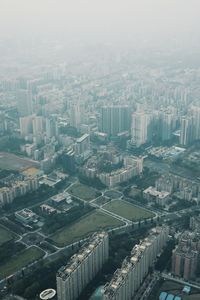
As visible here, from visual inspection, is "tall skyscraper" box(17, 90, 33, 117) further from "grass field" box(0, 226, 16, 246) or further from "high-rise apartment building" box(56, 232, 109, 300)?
"high-rise apartment building" box(56, 232, 109, 300)

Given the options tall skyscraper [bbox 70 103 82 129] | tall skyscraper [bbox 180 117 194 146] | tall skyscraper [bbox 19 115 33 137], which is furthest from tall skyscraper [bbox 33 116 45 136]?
tall skyscraper [bbox 180 117 194 146]

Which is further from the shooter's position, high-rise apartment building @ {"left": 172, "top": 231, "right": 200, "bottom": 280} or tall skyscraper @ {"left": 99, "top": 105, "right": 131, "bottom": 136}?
tall skyscraper @ {"left": 99, "top": 105, "right": 131, "bottom": 136}

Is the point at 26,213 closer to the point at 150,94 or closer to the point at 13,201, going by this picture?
the point at 13,201

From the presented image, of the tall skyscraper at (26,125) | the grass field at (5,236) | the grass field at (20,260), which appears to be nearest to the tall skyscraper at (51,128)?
the tall skyscraper at (26,125)

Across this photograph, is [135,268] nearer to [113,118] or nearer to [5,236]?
[5,236]

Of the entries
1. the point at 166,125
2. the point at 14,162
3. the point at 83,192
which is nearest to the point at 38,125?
the point at 14,162

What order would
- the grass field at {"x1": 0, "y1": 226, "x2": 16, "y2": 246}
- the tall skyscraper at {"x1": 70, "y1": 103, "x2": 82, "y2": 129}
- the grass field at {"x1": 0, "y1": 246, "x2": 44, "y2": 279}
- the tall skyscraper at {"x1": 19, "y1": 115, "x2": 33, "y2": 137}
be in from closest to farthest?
the grass field at {"x1": 0, "y1": 246, "x2": 44, "y2": 279}, the grass field at {"x1": 0, "y1": 226, "x2": 16, "y2": 246}, the tall skyscraper at {"x1": 19, "y1": 115, "x2": 33, "y2": 137}, the tall skyscraper at {"x1": 70, "y1": 103, "x2": 82, "y2": 129}
